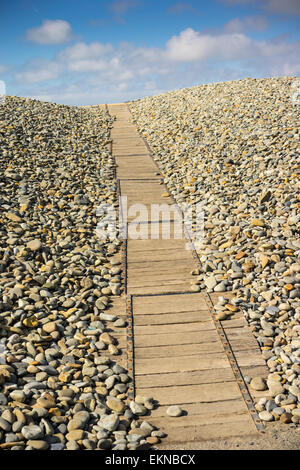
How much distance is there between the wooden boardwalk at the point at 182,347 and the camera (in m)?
3.49

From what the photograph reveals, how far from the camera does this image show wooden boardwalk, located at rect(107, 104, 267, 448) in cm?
349

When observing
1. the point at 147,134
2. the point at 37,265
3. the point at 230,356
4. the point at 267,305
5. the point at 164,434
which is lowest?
the point at 164,434

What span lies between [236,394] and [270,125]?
7730 mm

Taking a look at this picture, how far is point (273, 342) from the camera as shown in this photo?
4.32 m

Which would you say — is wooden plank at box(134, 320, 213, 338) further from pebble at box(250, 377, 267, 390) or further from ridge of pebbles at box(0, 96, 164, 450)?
pebble at box(250, 377, 267, 390)

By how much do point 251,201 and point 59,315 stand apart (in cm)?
407

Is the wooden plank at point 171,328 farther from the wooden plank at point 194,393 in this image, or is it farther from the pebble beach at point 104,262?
the wooden plank at point 194,393

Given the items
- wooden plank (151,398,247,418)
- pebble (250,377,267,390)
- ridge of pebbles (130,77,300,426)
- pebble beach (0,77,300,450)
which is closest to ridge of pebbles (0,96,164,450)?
pebble beach (0,77,300,450)

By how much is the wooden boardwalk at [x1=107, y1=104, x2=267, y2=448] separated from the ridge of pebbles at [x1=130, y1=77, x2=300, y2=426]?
17cm

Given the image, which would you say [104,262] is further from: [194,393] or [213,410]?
[213,410]

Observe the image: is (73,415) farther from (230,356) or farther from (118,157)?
(118,157)

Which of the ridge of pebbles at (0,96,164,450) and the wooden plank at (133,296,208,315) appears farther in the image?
the wooden plank at (133,296,208,315)

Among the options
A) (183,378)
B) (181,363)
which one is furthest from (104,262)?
(183,378)
